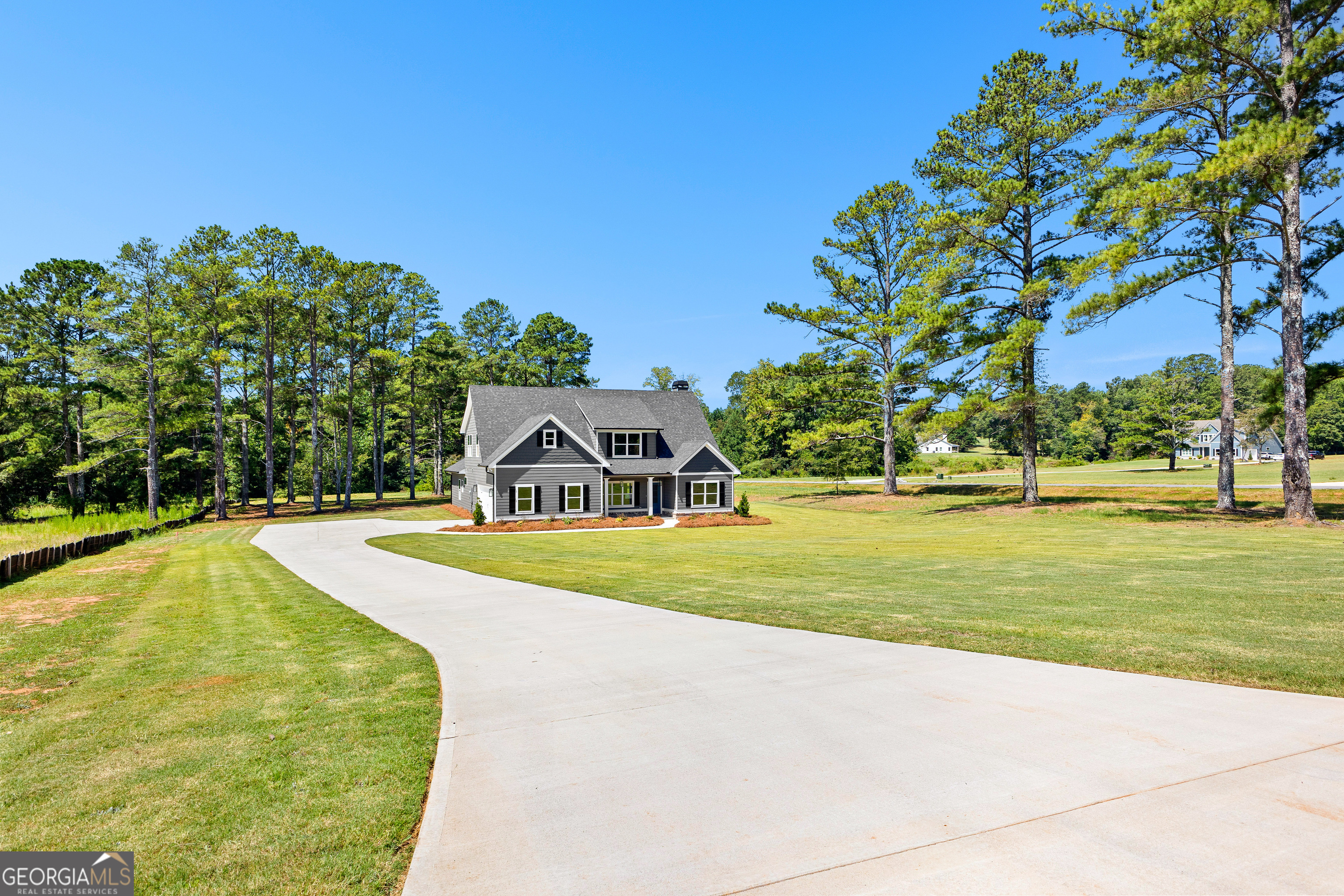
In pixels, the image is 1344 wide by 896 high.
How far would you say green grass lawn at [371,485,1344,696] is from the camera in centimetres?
736

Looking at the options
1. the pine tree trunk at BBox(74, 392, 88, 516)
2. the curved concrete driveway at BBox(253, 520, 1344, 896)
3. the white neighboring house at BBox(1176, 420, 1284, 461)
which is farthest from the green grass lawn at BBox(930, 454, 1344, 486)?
the pine tree trunk at BBox(74, 392, 88, 516)

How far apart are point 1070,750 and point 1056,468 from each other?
262 ft

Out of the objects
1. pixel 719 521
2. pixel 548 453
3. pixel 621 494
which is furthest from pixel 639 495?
pixel 719 521

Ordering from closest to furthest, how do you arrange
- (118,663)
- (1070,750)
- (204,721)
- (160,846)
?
(160,846) < (1070,750) < (204,721) < (118,663)

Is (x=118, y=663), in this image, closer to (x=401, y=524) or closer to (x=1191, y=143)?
(x=401, y=524)

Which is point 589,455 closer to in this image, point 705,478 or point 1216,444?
point 705,478

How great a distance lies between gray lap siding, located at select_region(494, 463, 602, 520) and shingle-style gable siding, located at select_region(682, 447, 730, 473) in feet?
16.6

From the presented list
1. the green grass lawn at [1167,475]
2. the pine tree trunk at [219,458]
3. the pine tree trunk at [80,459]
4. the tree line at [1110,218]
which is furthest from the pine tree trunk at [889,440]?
the pine tree trunk at [80,459]

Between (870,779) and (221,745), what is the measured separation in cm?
503

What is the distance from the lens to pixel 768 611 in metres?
9.98

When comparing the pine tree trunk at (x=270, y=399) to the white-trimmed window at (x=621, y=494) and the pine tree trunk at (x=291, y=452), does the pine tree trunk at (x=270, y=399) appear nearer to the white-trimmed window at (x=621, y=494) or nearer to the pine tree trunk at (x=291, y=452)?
the pine tree trunk at (x=291, y=452)

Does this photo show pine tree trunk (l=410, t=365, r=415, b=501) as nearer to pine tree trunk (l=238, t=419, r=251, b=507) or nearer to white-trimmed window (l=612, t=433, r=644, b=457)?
pine tree trunk (l=238, t=419, r=251, b=507)

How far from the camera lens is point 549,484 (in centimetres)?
3362

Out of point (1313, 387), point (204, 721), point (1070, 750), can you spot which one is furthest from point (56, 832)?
point (1313, 387)
